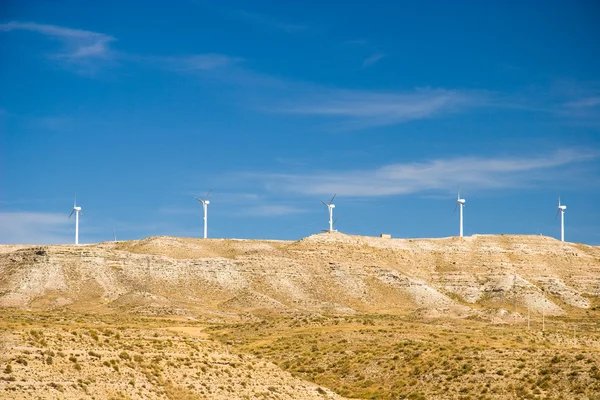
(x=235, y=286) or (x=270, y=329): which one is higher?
(x=235, y=286)

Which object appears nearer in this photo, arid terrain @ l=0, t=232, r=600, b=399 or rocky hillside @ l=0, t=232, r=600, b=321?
arid terrain @ l=0, t=232, r=600, b=399

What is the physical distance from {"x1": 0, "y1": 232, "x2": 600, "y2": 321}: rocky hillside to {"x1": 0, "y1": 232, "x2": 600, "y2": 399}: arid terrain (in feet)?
1.35

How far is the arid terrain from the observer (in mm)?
62938

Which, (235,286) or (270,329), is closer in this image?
(270,329)

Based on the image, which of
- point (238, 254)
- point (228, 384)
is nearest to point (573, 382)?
point (228, 384)

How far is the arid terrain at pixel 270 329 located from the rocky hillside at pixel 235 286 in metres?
0.41

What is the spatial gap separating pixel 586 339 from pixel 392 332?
78.0ft

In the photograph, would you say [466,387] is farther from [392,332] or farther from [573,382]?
[392,332]

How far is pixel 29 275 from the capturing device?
167 m

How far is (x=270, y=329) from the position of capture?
4744 inches

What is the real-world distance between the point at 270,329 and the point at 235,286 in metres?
59.2

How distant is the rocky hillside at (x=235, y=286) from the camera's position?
160 metres

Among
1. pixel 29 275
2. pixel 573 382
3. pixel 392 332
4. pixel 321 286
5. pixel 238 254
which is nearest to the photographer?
pixel 573 382

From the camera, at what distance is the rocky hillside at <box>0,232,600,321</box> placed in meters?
160
